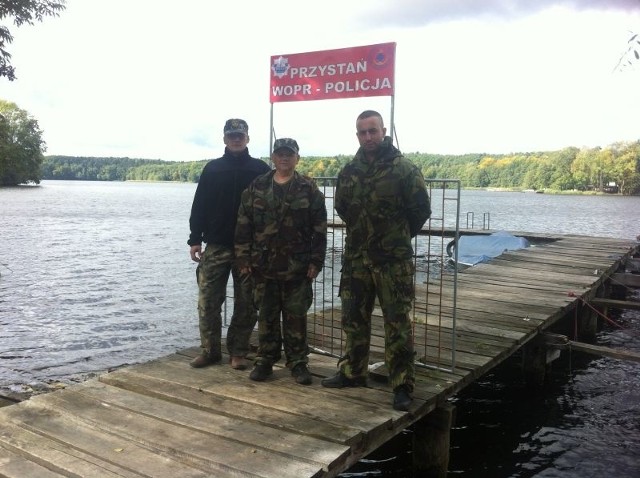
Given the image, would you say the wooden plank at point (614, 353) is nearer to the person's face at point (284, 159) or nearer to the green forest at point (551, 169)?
the person's face at point (284, 159)

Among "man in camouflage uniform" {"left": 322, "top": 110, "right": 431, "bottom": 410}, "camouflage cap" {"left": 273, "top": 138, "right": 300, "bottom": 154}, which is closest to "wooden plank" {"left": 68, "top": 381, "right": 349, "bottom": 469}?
"man in camouflage uniform" {"left": 322, "top": 110, "right": 431, "bottom": 410}

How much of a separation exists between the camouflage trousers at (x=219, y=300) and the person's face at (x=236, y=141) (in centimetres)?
95

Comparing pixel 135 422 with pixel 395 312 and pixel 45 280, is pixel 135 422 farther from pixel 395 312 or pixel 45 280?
pixel 45 280

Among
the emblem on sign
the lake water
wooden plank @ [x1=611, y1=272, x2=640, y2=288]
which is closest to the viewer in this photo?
the emblem on sign

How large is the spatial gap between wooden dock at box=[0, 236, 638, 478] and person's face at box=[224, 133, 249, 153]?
215cm

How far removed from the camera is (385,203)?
4516 millimetres

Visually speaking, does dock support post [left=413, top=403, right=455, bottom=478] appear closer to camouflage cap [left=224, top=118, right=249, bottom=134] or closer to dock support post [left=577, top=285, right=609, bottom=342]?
camouflage cap [left=224, top=118, right=249, bottom=134]

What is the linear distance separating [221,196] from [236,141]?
0.54 m

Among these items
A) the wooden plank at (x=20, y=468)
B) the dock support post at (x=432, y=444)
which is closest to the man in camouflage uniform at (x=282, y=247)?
the dock support post at (x=432, y=444)

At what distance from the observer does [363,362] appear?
4.99 m

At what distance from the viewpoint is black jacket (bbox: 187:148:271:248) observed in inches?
208

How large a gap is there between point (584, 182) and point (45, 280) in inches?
5329

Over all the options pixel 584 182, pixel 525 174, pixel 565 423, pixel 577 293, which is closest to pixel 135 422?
pixel 565 423

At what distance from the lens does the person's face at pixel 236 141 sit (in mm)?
5215
